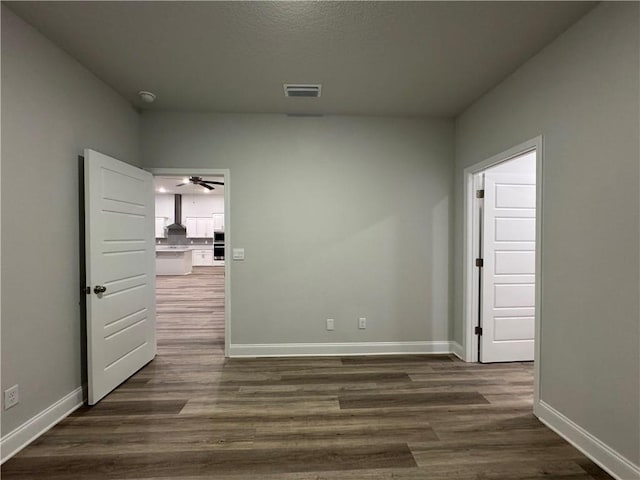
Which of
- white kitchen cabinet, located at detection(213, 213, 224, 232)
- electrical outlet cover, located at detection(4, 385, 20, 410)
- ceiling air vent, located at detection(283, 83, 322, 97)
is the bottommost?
electrical outlet cover, located at detection(4, 385, 20, 410)

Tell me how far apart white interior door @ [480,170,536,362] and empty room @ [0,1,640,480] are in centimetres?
2

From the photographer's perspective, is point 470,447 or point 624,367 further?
point 470,447

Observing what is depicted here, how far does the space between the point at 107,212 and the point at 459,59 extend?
3035 mm

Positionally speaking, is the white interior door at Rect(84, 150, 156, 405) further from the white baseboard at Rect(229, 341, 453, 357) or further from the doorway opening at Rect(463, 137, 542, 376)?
the doorway opening at Rect(463, 137, 542, 376)

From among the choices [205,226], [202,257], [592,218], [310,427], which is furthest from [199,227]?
[592,218]

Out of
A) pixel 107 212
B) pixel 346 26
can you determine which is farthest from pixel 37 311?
pixel 346 26

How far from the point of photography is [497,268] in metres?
3.14

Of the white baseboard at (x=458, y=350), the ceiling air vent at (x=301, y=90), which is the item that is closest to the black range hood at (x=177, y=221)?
the ceiling air vent at (x=301, y=90)

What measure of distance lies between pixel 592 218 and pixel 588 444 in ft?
4.48

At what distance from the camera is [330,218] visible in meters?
3.35

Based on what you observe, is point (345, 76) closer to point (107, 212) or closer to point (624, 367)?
point (107, 212)

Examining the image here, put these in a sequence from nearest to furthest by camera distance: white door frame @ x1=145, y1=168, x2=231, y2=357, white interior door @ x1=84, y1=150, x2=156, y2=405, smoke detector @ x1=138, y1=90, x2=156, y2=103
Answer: white interior door @ x1=84, y1=150, x2=156, y2=405, smoke detector @ x1=138, y1=90, x2=156, y2=103, white door frame @ x1=145, y1=168, x2=231, y2=357

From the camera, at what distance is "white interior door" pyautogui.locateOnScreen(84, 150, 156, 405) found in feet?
7.62

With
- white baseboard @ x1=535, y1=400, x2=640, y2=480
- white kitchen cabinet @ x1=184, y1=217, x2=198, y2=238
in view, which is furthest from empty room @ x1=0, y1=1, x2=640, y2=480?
white kitchen cabinet @ x1=184, y1=217, x2=198, y2=238
